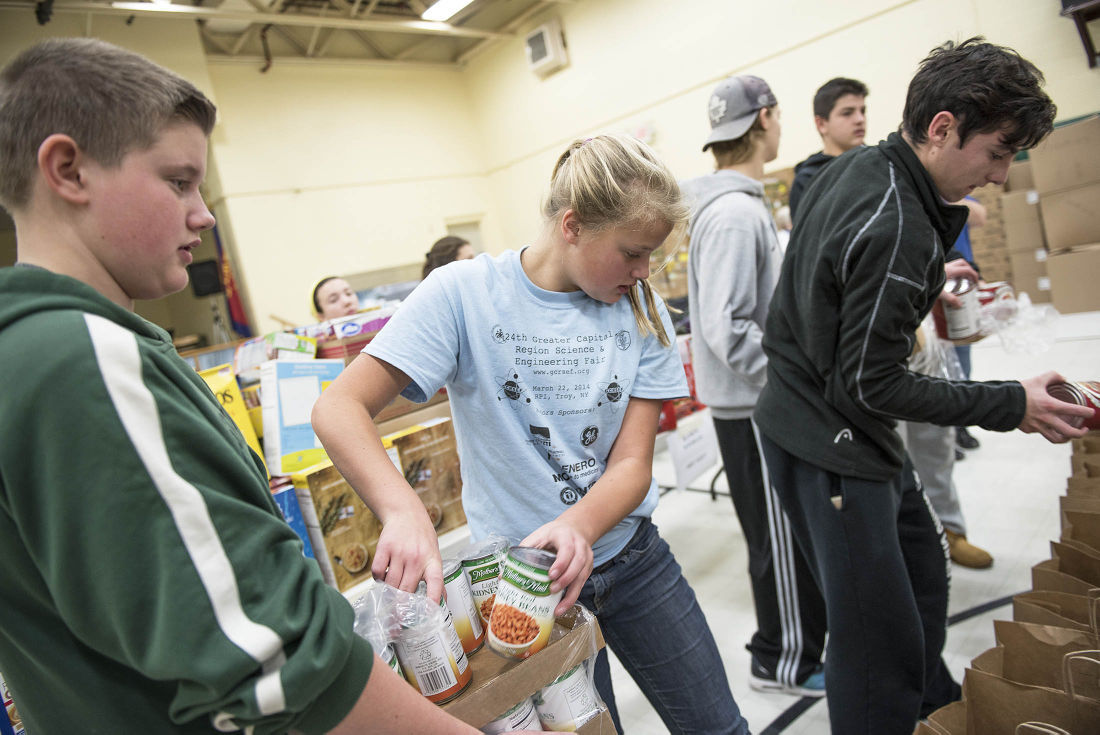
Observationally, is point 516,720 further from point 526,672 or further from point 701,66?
point 701,66

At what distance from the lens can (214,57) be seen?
332 inches

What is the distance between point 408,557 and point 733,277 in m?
1.52

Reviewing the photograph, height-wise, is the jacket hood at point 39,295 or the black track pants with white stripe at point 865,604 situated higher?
the jacket hood at point 39,295

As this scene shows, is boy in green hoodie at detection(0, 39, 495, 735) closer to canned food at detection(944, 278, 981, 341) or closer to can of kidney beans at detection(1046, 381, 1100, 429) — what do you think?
can of kidney beans at detection(1046, 381, 1100, 429)

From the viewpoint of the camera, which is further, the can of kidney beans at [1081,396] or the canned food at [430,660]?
the can of kidney beans at [1081,396]

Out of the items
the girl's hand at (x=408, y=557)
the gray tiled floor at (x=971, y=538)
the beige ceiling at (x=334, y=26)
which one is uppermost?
the beige ceiling at (x=334, y=26)

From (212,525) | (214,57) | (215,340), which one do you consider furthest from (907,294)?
(215,340)

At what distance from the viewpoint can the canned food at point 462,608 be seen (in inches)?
37.4

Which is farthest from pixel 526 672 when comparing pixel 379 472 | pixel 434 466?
pixel 434 466

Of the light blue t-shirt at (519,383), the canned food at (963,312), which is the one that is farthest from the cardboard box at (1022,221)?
the light blue t-shirt at (519,383)

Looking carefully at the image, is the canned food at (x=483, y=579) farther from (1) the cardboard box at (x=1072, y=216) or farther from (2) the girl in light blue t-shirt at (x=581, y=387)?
(1) the cardboard box at (x=1072, y=216)

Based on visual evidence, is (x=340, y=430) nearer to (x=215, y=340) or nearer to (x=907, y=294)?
(x=907, y=294)

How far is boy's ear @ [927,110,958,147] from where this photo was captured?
1371 mm

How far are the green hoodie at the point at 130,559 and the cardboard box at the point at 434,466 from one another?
1268 millimetres
